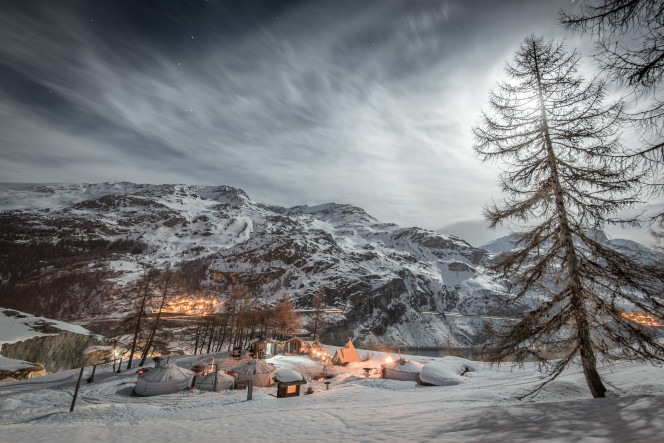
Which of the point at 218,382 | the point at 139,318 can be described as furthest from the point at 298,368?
the point at 139,318

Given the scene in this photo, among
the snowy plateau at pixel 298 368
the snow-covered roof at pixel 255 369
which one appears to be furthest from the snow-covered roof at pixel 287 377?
the snow-covered roof at pixel 255 369

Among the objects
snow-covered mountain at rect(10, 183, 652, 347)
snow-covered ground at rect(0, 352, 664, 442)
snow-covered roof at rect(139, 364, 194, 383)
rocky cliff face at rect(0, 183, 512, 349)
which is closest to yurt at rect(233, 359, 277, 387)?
snow-covered ground at rect(0, 352, 664, 442)

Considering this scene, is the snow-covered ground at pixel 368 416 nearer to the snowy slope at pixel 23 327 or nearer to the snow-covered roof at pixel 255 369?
the snow-covered roof at pixel 255 369

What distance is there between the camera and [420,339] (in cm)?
12750

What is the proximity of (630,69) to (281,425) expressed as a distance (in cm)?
1448

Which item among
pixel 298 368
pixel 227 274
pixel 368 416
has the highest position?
pixel 227 274

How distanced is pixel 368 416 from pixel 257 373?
68.0 ft

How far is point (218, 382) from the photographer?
81.1 ft

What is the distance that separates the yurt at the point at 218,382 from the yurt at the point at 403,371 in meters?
15.5

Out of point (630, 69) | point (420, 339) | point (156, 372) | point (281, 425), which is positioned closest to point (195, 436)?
point (281, 425)

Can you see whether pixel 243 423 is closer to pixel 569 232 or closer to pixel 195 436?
pixel 195 436

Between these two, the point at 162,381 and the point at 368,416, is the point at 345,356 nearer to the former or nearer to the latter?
the point at 162,381

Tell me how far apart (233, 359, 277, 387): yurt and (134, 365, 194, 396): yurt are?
4.91 meters

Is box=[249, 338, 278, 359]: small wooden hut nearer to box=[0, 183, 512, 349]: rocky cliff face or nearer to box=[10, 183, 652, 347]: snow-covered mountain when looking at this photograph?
box=[10, 183, 652, 347]: snow-covered mountain
